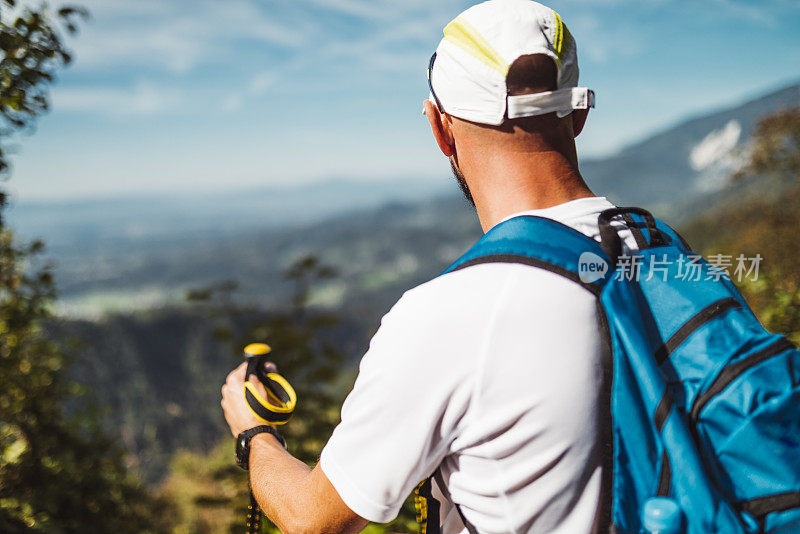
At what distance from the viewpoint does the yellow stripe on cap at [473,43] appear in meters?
1.26

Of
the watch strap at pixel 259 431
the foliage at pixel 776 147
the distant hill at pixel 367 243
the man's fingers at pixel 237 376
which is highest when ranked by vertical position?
the distant hill at pixel 367 243

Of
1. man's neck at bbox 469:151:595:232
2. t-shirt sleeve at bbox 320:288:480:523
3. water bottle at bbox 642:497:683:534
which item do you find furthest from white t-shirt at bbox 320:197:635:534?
man's neck at bbox 469:151:595:232

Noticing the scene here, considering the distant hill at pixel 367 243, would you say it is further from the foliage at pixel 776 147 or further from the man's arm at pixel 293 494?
the man's arm at pixel 293 494

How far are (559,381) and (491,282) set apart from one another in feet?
0.80

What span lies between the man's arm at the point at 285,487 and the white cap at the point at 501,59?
37.8 inches

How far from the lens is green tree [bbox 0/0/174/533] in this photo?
9.00ft

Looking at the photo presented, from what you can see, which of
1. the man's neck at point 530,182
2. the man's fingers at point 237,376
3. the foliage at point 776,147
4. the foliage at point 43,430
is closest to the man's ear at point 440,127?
the man's neck at point 530,182

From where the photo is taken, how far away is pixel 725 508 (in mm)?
1010

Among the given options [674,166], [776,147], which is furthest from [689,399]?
[674,166]

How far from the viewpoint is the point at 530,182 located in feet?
4.20

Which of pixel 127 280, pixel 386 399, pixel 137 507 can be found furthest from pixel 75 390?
pixel 127 280

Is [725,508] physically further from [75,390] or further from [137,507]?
[137,507]

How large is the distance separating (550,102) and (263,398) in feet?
3.76

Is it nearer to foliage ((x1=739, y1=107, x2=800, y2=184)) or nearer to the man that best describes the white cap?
the man
